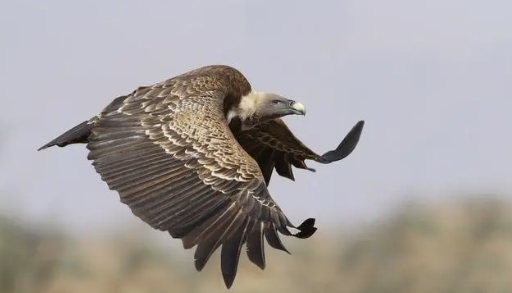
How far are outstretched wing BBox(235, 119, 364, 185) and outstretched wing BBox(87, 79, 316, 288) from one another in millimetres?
946

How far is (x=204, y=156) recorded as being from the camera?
8.23m

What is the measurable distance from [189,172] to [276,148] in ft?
7.20

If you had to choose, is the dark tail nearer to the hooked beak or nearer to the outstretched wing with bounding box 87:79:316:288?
the outstretched wing with bounding box 87:79:316:288

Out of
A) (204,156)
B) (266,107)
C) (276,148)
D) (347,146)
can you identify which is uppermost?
(204,156)

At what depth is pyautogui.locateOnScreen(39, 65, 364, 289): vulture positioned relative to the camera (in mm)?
7500

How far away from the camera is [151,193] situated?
7828 mm

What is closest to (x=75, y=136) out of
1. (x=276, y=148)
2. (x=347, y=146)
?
(x=276, y=148)

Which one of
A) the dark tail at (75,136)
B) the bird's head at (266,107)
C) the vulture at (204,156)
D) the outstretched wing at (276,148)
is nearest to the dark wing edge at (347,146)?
the vulture at (204,156)

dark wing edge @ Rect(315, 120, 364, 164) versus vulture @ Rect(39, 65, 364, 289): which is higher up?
vulture @ Rect(39, 65, 364, 289)

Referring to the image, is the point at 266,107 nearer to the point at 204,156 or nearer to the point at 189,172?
the point at 204,156

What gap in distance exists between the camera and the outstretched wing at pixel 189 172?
7.46 metres

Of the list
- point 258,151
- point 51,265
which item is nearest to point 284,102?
point 258,151

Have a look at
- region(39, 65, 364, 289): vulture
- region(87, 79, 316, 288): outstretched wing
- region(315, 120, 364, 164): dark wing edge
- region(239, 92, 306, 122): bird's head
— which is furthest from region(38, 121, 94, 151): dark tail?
region(315, 120, 364, 164): dark wing edge

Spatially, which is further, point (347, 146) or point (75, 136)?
point (347, 146)
